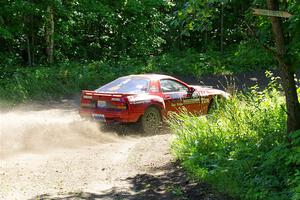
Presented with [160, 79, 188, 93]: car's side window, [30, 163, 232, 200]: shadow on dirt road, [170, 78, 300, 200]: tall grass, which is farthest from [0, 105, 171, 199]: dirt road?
[160, 79, 188, 93]: car's side window

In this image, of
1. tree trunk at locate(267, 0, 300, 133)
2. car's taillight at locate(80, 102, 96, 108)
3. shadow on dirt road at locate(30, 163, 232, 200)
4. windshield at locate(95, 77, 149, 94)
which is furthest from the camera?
windshield at locate(95, 77, 149, 94)

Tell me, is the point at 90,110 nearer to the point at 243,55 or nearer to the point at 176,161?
the point at 176,161

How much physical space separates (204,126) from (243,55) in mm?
2097

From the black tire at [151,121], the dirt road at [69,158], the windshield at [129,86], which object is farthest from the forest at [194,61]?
the windshield at [129,86]

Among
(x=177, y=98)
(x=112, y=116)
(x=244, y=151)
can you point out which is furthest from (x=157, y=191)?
(x=177, y=98)

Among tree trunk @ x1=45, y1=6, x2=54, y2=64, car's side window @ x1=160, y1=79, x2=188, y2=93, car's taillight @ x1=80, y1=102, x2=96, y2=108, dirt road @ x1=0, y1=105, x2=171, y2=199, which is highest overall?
tree trunk @ x1=45, y1=6, x2=54, y2=64

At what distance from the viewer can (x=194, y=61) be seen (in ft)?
86.9

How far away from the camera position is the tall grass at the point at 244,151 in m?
5.88

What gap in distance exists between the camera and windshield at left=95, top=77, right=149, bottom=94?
1195cm

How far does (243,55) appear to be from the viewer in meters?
7.20

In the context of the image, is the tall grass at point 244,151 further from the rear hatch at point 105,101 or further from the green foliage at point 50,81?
the green foliage at point 50,81

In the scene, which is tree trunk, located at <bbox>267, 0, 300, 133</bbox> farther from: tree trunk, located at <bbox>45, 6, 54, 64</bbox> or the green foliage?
tree trunk, located at <bbox>45, 6, 54, 64</bbox>

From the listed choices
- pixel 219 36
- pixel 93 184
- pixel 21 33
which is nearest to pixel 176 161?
pixel 93 184

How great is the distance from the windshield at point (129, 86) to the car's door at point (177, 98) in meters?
0.56
